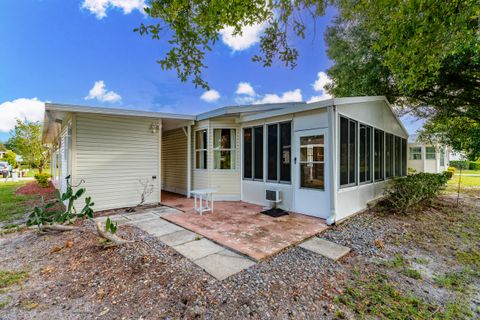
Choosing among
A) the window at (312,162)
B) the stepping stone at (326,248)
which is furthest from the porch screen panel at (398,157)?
the stepping stone at (326,248)

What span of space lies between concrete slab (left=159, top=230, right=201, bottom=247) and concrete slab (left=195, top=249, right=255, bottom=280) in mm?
831

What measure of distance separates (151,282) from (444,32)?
5657mm

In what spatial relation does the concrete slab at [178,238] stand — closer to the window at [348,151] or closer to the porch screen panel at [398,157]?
the window at [348,151]

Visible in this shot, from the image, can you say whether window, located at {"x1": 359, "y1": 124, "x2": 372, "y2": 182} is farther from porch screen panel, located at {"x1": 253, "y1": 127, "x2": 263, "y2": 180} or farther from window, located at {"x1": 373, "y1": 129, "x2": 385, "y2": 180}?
porch screen panel, located at {"x1": 253, "y1": 127, "x2": 263, "y2": 180}

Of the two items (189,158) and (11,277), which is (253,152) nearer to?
(189,158)

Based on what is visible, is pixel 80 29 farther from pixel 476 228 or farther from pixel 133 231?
pixel 476 228

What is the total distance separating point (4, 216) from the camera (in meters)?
5.90

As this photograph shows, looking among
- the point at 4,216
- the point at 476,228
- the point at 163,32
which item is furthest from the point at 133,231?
the point at 476,228

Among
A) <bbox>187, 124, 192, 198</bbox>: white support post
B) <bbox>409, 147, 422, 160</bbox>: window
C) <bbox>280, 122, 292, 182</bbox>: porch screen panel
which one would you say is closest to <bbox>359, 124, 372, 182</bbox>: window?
<bbox>280, 122, 292, 182</bbox>: porch screen panel

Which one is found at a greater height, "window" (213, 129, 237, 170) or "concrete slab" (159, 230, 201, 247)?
"window" (213, 129, 237, 170)

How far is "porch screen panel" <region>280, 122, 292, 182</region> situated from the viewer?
19.3ft

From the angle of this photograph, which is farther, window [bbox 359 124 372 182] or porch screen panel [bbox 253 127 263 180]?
porch screen panel [bbox 253 127 263 180]

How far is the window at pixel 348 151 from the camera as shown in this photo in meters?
5.22

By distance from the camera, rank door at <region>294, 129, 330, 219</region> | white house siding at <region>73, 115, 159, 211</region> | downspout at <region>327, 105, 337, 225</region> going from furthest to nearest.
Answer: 1. white house siding at <region>73, 115, 159, 211</region>
2. door at <region>294, 129, 330, 219</region>
3. downspout at <region>327, 105, 337, 225</region>
